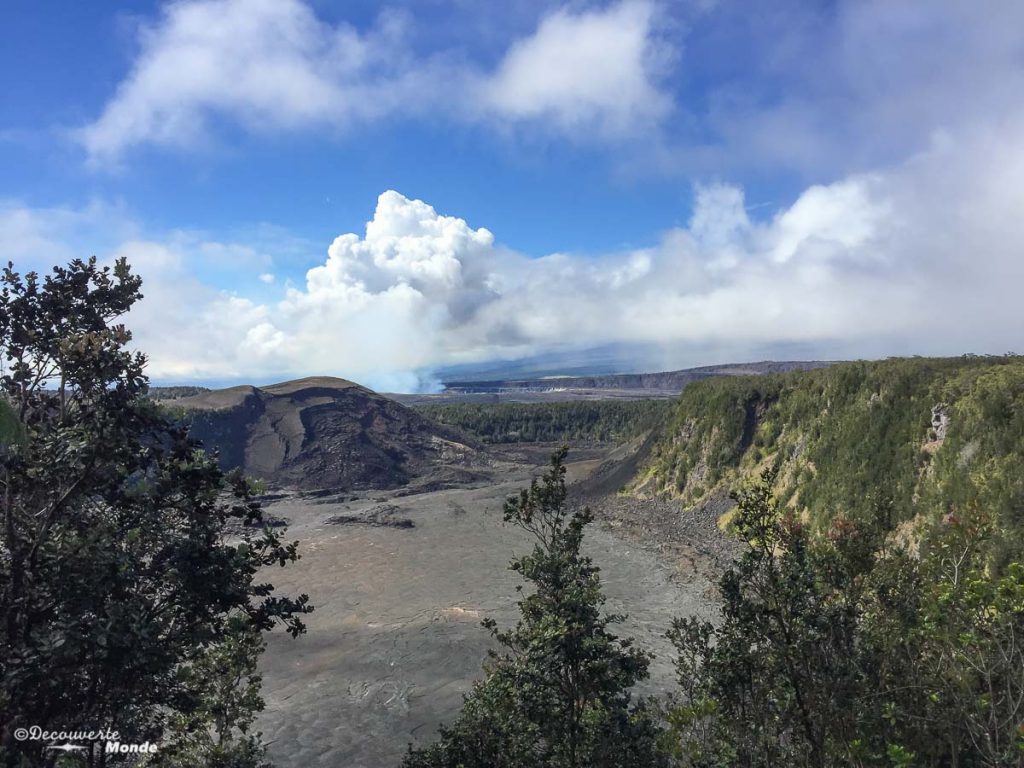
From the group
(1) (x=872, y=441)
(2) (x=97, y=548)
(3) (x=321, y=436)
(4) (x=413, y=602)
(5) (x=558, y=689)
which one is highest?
(2) (x=97, y=548)

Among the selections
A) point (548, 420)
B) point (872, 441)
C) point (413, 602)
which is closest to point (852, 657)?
point (413, 602)

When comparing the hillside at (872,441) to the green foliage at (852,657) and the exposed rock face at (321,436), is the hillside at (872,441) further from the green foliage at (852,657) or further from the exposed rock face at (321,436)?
the exposed rock face at (321,436)

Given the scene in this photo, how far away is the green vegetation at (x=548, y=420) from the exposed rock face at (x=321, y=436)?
59.0 ft

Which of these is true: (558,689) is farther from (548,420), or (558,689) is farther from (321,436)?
(548,420)

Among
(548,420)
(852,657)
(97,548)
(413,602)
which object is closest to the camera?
(97,548)

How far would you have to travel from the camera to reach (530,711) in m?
7.43

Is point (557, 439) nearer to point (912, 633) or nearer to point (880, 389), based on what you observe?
point (880, 389)

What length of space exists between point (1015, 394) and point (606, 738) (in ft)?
99.6

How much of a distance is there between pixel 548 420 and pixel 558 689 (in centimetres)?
11458

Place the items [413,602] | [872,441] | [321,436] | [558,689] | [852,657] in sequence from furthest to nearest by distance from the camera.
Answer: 1. [321,436]
2. [872,441]
3. [413,602]
4. [558,689]
5. [852,657]

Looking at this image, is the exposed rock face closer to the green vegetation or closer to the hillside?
the green vegetation

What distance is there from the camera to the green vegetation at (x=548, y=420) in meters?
115

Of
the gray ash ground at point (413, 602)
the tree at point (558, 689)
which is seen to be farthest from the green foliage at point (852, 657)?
the gray ash ground at point (413, 602)

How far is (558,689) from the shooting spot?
761 centimetres
